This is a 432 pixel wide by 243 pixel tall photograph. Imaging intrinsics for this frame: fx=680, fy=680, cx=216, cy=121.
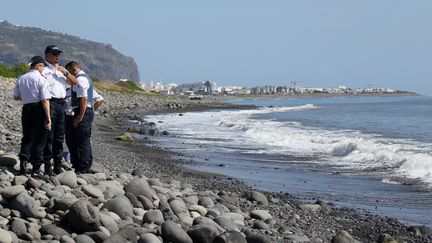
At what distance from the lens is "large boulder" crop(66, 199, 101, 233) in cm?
705

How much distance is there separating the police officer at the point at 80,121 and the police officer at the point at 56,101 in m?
0.32

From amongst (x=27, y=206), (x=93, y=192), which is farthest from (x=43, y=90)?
(x=27, y=206)

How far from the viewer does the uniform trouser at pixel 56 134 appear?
9211mm

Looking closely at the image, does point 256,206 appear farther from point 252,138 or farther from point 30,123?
point 252,138

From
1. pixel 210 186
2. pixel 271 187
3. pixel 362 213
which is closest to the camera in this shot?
pixel 362 213

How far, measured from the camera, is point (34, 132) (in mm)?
9016

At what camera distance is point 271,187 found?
1406cm

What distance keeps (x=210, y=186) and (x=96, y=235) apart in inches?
248

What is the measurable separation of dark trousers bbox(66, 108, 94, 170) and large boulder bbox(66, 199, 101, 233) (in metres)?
2.81

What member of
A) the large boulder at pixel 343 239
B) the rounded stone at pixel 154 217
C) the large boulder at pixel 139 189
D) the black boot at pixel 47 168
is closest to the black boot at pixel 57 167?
the black boot at pixel 47 168

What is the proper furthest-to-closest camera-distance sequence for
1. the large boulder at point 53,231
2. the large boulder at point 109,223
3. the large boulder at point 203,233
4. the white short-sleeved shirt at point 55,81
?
the white short-sleeved shirt at point 55,81, the large boulder at point 203,233, the large boulder at point 109,223, the large boulder at point 53,231

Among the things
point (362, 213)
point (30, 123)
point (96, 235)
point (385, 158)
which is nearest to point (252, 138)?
point (385, 158)

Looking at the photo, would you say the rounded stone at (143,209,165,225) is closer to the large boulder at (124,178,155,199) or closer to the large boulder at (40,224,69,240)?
the large boulder at (124,178,155,199)

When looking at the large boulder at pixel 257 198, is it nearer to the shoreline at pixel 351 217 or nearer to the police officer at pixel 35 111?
the shoreline at pixel 351 217
